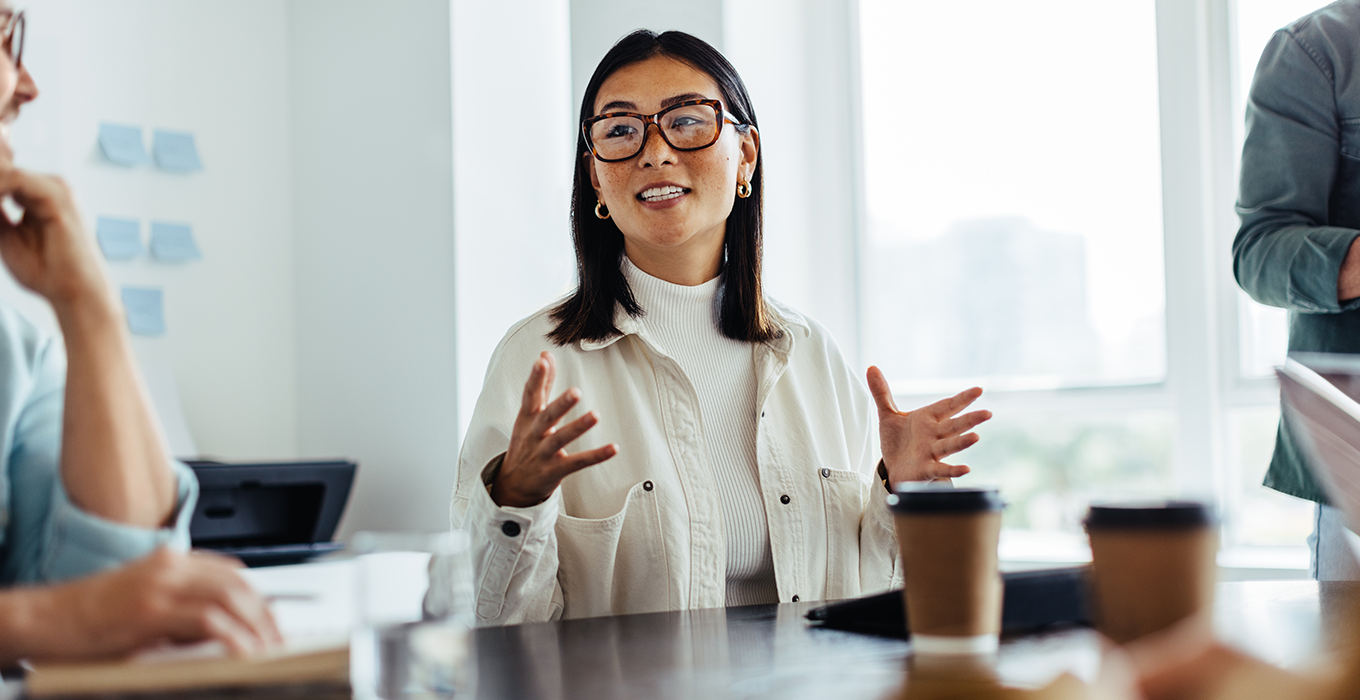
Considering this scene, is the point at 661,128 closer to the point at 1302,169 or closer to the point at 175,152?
the point at 1302,169

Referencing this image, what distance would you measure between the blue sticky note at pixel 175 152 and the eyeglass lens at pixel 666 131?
52.8 inches

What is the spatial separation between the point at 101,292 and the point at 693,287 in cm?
113

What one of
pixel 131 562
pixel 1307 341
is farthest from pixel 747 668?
pixel 1307 341

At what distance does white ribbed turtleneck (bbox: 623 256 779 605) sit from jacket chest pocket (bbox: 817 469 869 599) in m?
0.09

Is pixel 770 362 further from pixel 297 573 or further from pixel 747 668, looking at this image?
pixel 297 573

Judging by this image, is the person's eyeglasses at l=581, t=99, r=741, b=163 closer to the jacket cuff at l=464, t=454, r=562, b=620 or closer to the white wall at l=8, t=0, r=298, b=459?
the jacket cuff at l=464, t=454, r=562, b=620

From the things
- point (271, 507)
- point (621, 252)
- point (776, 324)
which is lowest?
point (271, 507)

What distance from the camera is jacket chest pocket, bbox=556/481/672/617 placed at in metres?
1.45

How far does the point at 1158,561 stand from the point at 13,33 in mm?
787

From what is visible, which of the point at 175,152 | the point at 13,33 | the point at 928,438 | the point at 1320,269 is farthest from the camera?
the point at 175,152

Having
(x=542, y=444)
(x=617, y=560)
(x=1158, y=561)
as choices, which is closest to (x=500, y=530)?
(x=542, y=444)

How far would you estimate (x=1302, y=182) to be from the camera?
62.8 inches

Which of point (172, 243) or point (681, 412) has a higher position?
point (172, 243)

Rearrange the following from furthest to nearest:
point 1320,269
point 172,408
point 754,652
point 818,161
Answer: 1. point 818,161
2. point 172,408
3. point 1320,269
4. point 754,652
